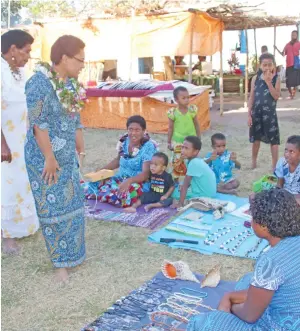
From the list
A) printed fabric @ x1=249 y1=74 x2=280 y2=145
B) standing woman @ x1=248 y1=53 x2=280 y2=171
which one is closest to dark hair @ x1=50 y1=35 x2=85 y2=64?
standing woman @ x1=248 y1=53 x2=280 y2=171

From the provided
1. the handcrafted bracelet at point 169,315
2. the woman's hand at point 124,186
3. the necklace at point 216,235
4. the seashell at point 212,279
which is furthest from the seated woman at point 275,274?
the woman's hand at point 124,186

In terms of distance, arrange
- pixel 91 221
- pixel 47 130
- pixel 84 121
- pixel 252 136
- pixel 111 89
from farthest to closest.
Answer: pixel 84 121, pixel 111 89, pixel 252 136, pixel 91 221, pixel 47 130

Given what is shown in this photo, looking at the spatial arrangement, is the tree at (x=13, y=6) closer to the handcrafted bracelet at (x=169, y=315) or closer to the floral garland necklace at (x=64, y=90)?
the floral garland necklace at (x=64, y=90)

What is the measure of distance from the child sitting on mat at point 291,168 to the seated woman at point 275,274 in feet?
7.75

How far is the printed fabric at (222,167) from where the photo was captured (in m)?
5.58

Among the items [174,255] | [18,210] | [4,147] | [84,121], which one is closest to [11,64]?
[4,147]

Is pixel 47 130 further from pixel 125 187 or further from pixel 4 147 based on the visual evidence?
pixel 125 187

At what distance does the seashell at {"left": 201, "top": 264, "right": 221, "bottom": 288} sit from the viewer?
323 centimetres

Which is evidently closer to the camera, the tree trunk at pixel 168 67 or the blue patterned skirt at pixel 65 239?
the blue patterned skirt at pixel 65 239

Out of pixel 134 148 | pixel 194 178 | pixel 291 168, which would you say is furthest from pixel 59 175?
pixel 291 168

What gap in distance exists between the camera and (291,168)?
4.45 metres

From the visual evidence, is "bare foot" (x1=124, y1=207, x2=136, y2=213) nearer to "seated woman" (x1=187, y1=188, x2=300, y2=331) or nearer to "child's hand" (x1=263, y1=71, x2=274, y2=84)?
"child's hand" (x1=263, y1=71, x2=274, y2=84)

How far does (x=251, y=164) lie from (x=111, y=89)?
4.10 m

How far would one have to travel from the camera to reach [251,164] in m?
6.66
